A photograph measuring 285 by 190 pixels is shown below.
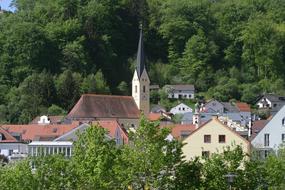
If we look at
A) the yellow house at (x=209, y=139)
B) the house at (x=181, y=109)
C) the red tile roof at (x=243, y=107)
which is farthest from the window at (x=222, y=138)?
the red tile roof at (x=243, y=107)

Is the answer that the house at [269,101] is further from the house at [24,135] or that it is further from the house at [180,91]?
the house at [24,135]

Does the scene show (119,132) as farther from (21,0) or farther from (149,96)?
(21,0)

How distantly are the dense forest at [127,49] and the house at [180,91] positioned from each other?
2385mm

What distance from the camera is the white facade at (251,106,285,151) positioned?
189ft

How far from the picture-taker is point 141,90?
12119cm

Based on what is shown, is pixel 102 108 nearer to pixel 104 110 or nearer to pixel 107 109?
pixel 104 110

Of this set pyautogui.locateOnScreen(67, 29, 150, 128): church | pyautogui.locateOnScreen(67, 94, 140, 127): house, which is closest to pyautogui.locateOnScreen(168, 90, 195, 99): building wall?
A: pyautogui.locateOnScreen(67, 29, 150, 128): church

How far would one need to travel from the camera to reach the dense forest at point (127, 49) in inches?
4862

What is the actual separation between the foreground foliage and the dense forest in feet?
238

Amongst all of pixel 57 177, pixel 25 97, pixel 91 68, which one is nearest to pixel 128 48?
pixel 91 68

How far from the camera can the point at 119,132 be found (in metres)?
76.4

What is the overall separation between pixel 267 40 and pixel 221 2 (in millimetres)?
22291

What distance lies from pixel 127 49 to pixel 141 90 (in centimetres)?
2560

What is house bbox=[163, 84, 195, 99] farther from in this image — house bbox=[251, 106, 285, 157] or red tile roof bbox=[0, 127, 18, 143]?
house bbox=[251, 106, 285, 157]
